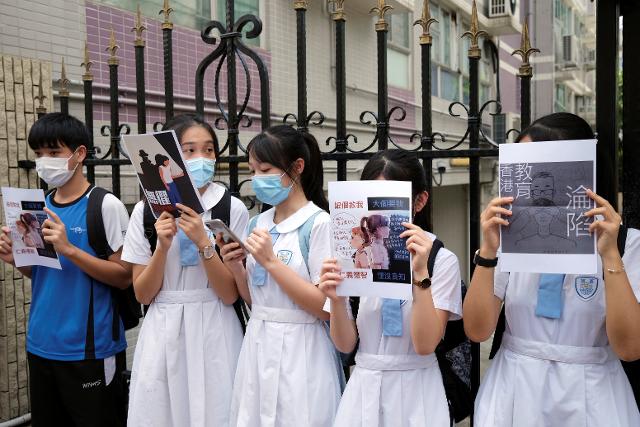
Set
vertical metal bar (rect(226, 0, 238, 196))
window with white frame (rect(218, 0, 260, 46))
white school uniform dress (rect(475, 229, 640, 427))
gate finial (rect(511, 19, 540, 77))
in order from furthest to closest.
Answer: window with white frame (rect(218, 0, 260, 46)) < vertical metal bar (rect(226, 0, 238, 196)) < gate finial (rect(511, 19, 540, 77)) < white school uniform dress (rect(475, 229, 640, 427))

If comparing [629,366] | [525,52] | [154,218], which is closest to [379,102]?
[525,52]

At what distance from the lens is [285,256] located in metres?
2.30

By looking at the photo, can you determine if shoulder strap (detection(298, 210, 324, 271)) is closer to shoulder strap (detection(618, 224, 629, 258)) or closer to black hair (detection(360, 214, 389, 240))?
black hair (detection(360, 214, 389, 240))

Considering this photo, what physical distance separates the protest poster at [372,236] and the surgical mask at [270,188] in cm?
42

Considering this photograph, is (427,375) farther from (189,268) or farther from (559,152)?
(189,268)

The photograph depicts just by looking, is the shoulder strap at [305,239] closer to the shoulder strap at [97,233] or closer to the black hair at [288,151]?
the black hair at [288,151]

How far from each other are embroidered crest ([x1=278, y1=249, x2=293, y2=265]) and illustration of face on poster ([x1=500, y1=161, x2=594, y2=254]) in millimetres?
805

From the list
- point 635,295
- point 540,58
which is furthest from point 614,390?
point 540,58

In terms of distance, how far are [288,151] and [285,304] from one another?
568mm

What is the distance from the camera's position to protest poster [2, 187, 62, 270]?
2.74 m

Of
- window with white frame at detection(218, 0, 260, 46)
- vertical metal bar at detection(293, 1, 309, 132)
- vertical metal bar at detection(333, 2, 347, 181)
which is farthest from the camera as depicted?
window with white frame at detection(218, 0, 260, 46)

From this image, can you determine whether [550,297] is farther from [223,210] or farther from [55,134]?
[55,134]

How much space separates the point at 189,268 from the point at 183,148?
492 millimetres

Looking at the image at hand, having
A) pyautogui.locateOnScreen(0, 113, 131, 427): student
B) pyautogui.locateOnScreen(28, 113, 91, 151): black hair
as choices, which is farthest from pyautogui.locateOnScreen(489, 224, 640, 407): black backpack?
pyautogui.locateOnScreen(28, 113, 91, 151): black hair
